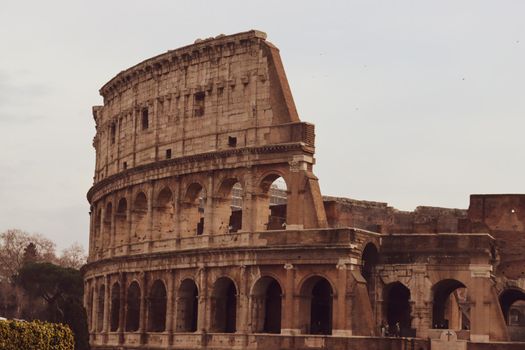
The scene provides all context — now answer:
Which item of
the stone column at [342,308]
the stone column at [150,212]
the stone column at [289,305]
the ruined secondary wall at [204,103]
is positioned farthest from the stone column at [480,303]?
the stone column at [150,212]

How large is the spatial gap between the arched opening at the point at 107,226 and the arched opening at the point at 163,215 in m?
5.51

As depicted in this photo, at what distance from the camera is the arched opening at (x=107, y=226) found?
56.2m

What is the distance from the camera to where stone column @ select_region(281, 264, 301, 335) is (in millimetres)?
43625

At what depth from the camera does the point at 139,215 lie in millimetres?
53094

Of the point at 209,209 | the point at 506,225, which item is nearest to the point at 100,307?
the point at 209,209

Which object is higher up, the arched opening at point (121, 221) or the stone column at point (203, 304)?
the arched opening at point (121, 221)

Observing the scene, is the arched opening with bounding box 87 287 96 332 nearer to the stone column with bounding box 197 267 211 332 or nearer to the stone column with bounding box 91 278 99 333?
the stone column with bounding box 91 278 99 333

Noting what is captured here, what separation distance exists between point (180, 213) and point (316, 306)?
758cm

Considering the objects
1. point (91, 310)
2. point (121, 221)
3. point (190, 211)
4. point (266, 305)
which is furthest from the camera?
point (91, 310)

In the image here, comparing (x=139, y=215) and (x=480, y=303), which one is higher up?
(x=139, y=215)

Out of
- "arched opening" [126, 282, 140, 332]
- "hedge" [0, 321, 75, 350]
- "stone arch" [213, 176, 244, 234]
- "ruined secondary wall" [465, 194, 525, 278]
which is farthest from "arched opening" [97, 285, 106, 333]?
"ruined secondary wall" [465, 194, 525, 278]

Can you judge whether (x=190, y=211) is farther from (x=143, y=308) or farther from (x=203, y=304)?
(x=143, y=308)

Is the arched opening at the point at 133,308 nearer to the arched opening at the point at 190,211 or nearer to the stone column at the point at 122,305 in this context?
the stone column at the point at 122,305

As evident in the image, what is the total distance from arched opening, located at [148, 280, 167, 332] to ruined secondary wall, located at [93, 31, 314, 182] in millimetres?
5777
